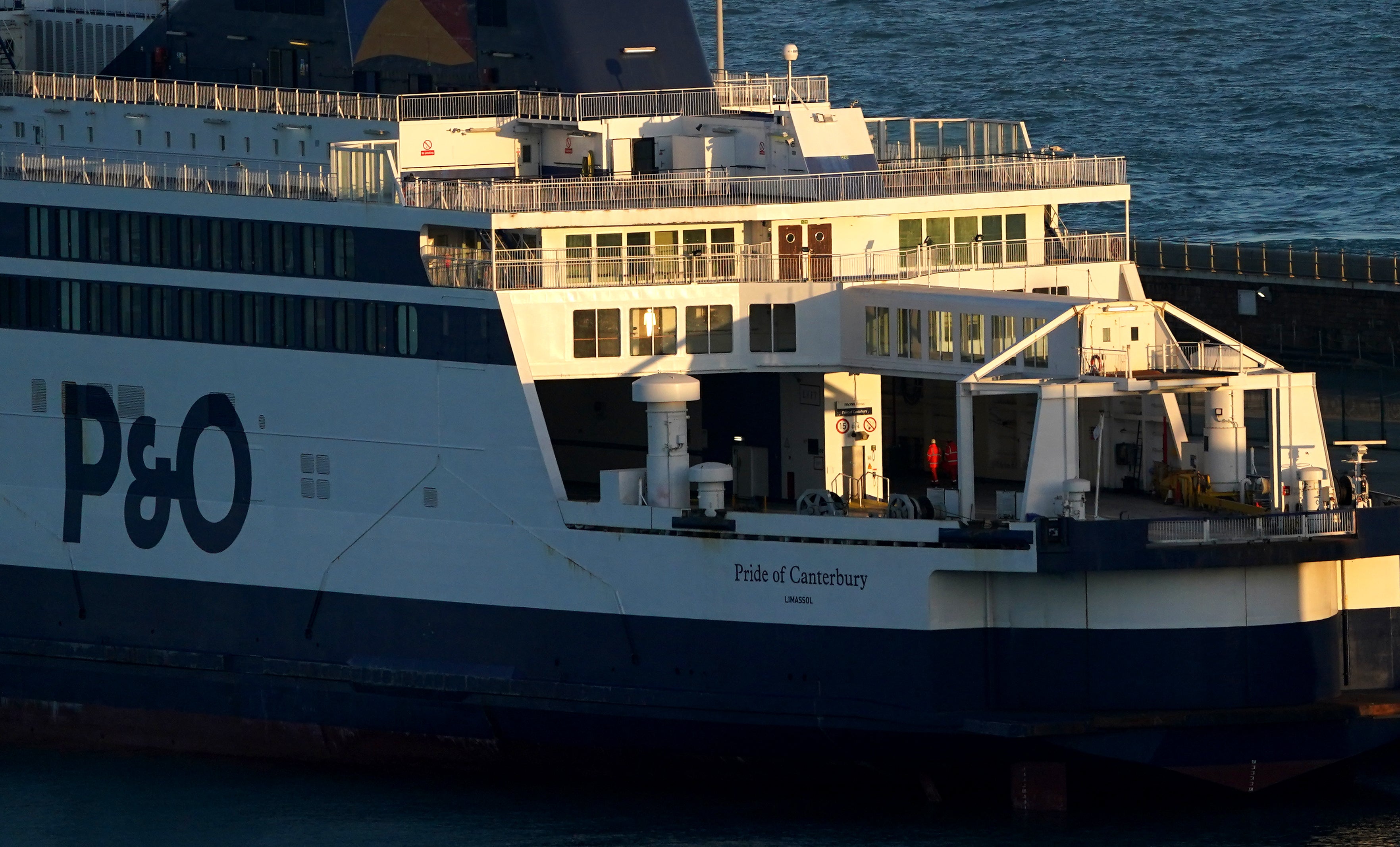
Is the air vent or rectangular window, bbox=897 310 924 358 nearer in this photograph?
rectangular window, bbox=897 310 924 358

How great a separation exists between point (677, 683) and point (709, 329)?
519 cm

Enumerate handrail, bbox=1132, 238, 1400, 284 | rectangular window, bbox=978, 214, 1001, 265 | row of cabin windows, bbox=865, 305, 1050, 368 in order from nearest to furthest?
row of cabin windows, bbox=865, 305, 1050, 368
rectangular window, bbox=978, 214, 1001, 265
handrail, bbox=1132, 238, 1400, 284

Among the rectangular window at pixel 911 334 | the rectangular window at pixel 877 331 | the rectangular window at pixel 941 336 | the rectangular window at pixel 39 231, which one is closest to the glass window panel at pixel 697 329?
the rectangular window at pixel 877 331

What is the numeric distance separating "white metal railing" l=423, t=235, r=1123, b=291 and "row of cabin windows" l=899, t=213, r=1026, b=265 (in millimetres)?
67

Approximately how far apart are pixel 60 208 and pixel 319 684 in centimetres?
817

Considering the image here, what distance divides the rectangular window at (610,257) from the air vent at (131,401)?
7.32 meters

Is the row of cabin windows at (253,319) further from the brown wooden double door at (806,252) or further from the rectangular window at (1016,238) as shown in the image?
the rectangular window at (1016,238)

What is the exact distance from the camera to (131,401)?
44.4m

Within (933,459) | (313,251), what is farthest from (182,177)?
(933,459)

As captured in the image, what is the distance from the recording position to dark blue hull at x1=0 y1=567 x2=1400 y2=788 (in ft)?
125

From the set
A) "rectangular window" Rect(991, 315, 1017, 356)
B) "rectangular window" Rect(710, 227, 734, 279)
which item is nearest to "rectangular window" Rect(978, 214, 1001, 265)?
"rectangular window" Rect(991, 315, 1017, 356)

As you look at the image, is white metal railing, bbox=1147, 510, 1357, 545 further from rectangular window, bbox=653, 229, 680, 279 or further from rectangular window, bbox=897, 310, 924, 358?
rectangular window, bbox=653, 229, 680, 279

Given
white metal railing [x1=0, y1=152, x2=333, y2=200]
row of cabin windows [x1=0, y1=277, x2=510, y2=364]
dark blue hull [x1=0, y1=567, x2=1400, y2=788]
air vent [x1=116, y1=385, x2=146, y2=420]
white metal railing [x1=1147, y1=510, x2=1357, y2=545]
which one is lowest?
dark blue hull [x1=0, y1=567, x2=1400, y2=788]

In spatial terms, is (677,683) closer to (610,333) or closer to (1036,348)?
(610,333)
